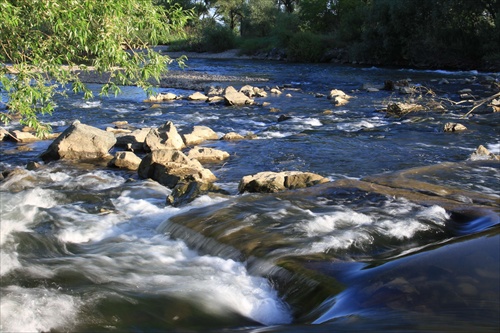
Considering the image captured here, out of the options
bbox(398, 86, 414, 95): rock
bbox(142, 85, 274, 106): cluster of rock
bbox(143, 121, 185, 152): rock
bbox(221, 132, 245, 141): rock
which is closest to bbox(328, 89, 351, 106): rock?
bbox(398, 86, 414, 95): rock

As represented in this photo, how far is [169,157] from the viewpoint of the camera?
10000 mm

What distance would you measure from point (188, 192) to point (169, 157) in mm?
2246

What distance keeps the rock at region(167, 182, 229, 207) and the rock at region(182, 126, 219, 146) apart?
194 inches

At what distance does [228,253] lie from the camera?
5.41 metres

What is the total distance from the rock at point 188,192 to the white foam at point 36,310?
3.26 meters

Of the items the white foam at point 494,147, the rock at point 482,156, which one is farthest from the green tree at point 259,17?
the rock at point 482,156

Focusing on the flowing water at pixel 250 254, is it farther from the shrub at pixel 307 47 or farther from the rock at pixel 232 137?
the shrub at pixel 307 47

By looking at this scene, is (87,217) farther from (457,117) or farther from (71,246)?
(457,117)

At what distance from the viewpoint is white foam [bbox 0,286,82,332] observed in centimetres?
386

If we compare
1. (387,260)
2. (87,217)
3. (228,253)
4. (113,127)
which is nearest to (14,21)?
(87,217)

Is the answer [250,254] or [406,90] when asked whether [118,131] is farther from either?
[406,90]

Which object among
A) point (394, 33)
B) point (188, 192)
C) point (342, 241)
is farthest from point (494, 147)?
point (394, 33)

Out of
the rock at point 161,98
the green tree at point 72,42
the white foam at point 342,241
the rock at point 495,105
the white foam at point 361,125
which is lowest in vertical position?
the rock at point 161,98

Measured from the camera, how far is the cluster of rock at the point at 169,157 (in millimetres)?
8227
